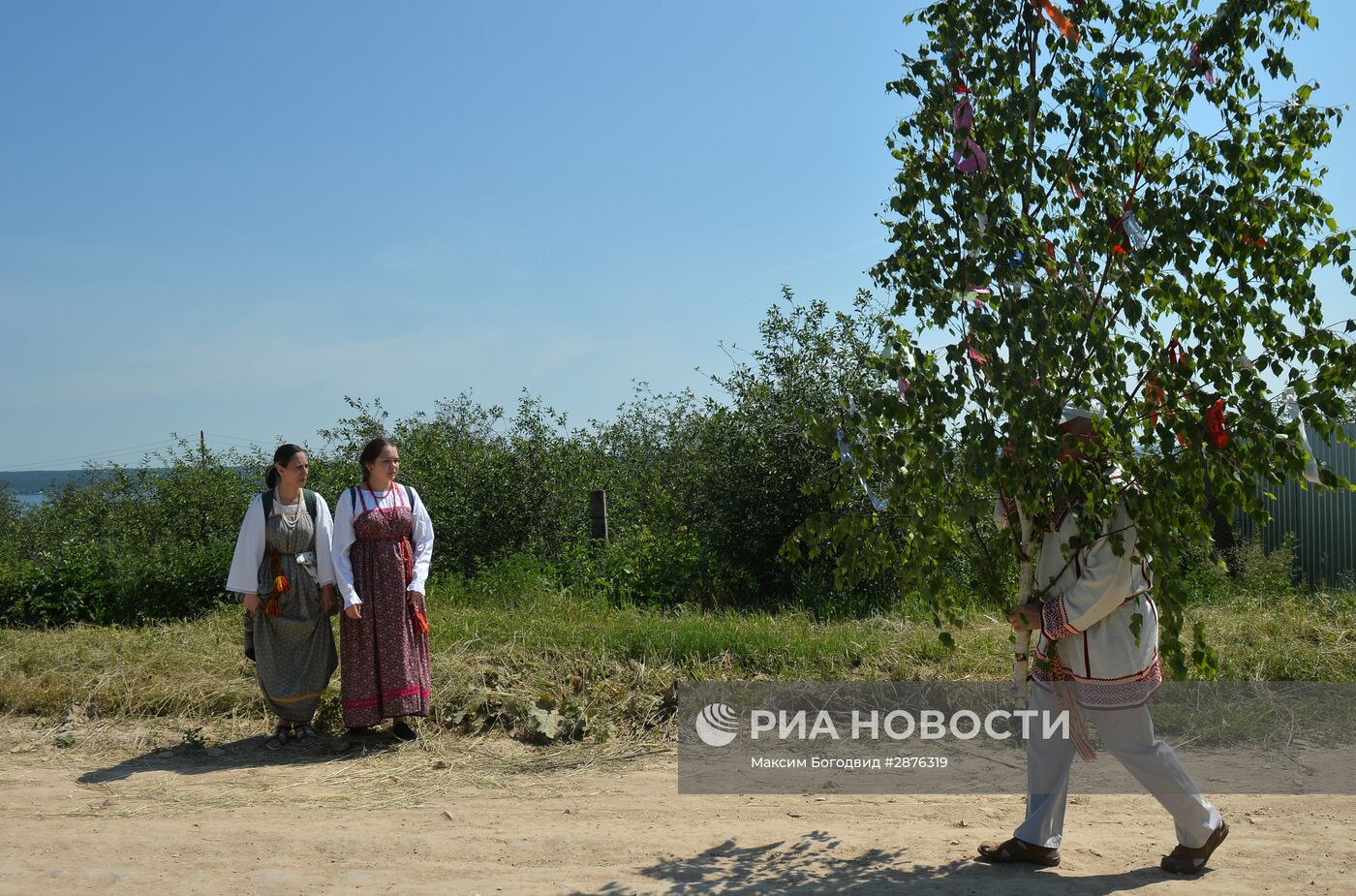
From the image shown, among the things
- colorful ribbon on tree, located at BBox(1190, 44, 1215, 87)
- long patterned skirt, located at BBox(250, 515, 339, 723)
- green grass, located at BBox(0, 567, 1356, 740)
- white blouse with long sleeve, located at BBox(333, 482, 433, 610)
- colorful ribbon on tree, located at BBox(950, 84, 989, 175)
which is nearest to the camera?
colorful ribbon on tree, located at BBox(1190, 44, 1215, 87)

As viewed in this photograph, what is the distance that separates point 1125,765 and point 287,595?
15.7 feet

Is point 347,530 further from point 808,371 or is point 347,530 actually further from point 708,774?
point 808,371

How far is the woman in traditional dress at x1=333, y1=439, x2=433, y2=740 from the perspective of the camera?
6672 mm

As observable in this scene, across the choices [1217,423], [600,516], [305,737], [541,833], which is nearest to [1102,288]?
[1217,423]

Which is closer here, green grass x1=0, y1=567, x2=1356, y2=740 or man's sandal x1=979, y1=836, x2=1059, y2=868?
man's sandal x1=979, y1=836, x2=1059, y2=868

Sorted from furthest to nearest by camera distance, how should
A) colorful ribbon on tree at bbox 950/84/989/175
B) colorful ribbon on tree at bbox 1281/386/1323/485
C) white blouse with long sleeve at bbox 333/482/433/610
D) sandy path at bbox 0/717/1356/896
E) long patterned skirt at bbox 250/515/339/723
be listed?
long patterned skirt at bbox 250/515/339/723 < white blouse with long sleeve at bbox 333/482/433/610 < sandy path at bbox 0/717/1356/896 < colorful ribbon on tree at bbox 950/84/989/175 < colorful ribbon on tree at bbox 1281/386/1323/485

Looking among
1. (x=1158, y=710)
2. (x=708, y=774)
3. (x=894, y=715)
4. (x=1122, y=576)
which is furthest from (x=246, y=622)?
(x=1158, y=710)

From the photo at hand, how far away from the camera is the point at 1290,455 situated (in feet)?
13.0

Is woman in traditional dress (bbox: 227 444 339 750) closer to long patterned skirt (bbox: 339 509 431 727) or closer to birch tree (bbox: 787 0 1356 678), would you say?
A: long patterned skirt (bbox: 339 509 431 727)

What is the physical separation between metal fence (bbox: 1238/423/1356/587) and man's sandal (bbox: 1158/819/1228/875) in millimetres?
8314

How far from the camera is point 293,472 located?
680 cm

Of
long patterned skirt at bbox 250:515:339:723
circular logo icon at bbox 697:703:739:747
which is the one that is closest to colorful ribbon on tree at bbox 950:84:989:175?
circular logo icon at bbox 697:703:739:747

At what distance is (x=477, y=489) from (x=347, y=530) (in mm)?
4520

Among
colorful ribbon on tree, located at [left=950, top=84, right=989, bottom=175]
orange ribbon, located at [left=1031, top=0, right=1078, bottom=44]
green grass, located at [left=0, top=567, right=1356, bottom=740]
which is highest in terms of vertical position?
orange ribbon, located at [left=1031, top=0, right=1078, bottom=44]
